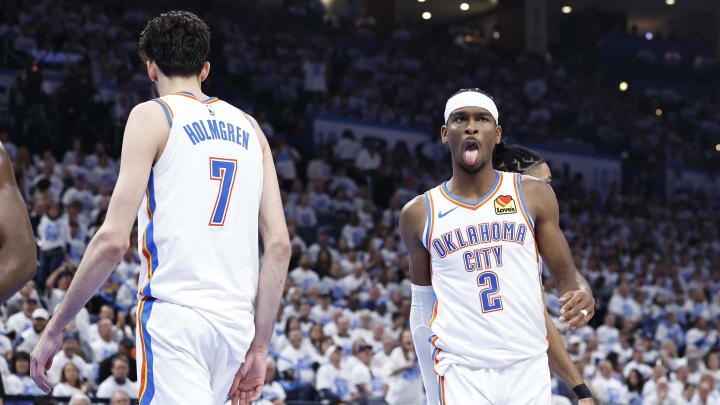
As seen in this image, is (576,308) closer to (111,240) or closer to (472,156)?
(472,156)

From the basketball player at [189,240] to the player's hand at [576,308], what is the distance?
1427mm

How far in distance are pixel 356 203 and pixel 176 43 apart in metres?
15.2

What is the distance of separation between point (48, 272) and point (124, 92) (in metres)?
5.41

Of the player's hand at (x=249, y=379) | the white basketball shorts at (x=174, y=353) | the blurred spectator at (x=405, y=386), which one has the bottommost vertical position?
the blurred spectator at (x=405, y=386)

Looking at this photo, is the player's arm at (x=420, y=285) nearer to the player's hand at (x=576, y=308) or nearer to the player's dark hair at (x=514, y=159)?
the player's hand at (x=576, y=308)

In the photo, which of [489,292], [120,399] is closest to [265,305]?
[489,292]

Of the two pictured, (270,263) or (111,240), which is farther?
(270,263)

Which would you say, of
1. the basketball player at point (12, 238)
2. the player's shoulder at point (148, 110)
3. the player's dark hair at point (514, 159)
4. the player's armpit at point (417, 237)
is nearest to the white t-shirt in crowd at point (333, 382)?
the player's dark hair at point (514, 159)

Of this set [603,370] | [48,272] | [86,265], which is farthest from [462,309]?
[603,370]

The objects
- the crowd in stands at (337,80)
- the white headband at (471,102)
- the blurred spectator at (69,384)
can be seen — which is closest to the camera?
the white headband at (471,102)

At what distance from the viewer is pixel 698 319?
17984 millimetres

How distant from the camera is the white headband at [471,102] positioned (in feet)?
16.4

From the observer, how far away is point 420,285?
16.9ft

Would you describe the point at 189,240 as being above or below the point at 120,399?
above
